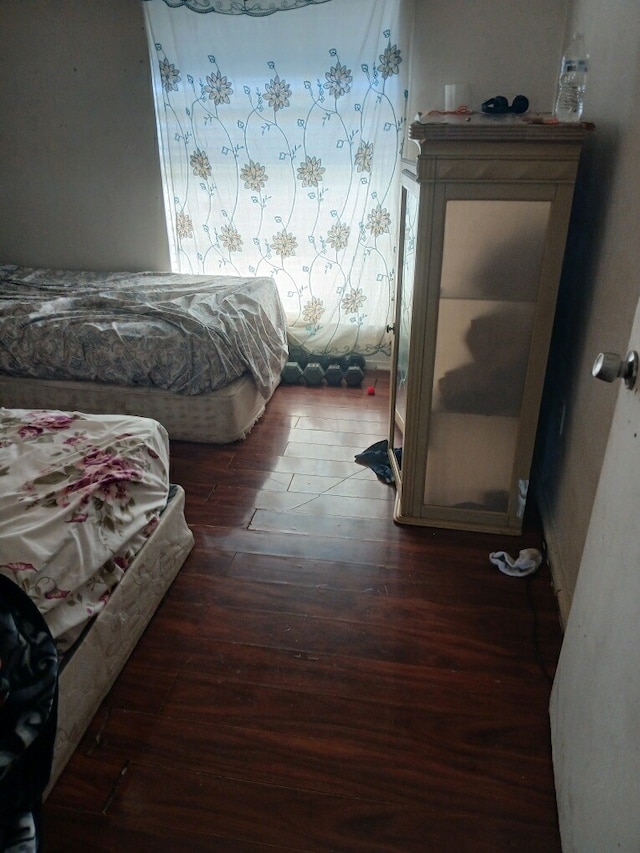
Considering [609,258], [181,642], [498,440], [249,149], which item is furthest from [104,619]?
[249,149]

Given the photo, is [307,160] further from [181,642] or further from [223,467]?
[181,642]

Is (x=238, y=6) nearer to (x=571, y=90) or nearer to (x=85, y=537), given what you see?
(x=571, y=90)

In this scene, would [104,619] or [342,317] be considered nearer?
[104,619]

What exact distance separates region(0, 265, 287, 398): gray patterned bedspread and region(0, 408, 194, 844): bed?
845mm

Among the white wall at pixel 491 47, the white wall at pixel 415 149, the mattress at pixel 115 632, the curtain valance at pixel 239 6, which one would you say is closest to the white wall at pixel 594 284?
the white wall at pixel 415 149

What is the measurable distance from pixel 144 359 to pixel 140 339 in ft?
0.34

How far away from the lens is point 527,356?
1961 mm

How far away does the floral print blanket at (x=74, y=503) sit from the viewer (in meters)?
1.31

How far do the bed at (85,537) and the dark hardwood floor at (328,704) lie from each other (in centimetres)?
13

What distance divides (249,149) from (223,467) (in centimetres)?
207

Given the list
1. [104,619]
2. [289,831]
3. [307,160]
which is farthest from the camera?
[307,160]

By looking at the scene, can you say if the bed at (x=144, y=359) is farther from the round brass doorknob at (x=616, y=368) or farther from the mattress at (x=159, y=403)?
the round brass doorknob at (x=616, y=368)

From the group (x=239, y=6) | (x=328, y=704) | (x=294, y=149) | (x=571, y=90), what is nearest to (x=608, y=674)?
(x=328, y=704)

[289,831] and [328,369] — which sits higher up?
[328,369]
